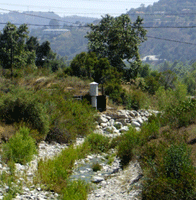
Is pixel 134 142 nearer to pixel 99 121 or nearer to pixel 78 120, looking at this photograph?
pixel 78 120

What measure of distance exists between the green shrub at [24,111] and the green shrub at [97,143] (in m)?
2.04

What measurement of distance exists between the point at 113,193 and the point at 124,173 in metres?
1.82

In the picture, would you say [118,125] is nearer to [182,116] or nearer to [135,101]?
[135,101]

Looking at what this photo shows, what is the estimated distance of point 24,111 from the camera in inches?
527

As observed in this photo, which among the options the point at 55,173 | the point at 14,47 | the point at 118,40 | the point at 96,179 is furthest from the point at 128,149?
the point at 14,47

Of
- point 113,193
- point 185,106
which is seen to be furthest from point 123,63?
point 113,193

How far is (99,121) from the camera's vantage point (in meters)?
18.9

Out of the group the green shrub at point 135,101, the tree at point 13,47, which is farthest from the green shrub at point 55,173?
the tree at point 13,47

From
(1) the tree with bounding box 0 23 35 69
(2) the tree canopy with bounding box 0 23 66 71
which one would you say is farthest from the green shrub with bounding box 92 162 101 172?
(1) the tree with bounding box 0 23 35 69

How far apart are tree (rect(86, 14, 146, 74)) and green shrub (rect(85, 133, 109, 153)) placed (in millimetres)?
Result: 17587

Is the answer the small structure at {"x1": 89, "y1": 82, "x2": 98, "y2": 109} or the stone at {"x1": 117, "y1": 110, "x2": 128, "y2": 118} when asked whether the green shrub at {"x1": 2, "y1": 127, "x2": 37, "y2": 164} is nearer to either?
the small structure at {"x1": 89, "y1": 82, "x2": 98, "y2": 109}

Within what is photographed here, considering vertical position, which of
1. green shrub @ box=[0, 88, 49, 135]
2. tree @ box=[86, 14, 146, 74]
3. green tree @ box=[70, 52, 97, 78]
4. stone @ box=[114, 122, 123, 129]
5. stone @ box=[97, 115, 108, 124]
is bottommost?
stone @ box=[114, 122, 123, 129]

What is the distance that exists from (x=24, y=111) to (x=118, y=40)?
20181 mm

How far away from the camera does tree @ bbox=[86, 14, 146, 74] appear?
105 ft
